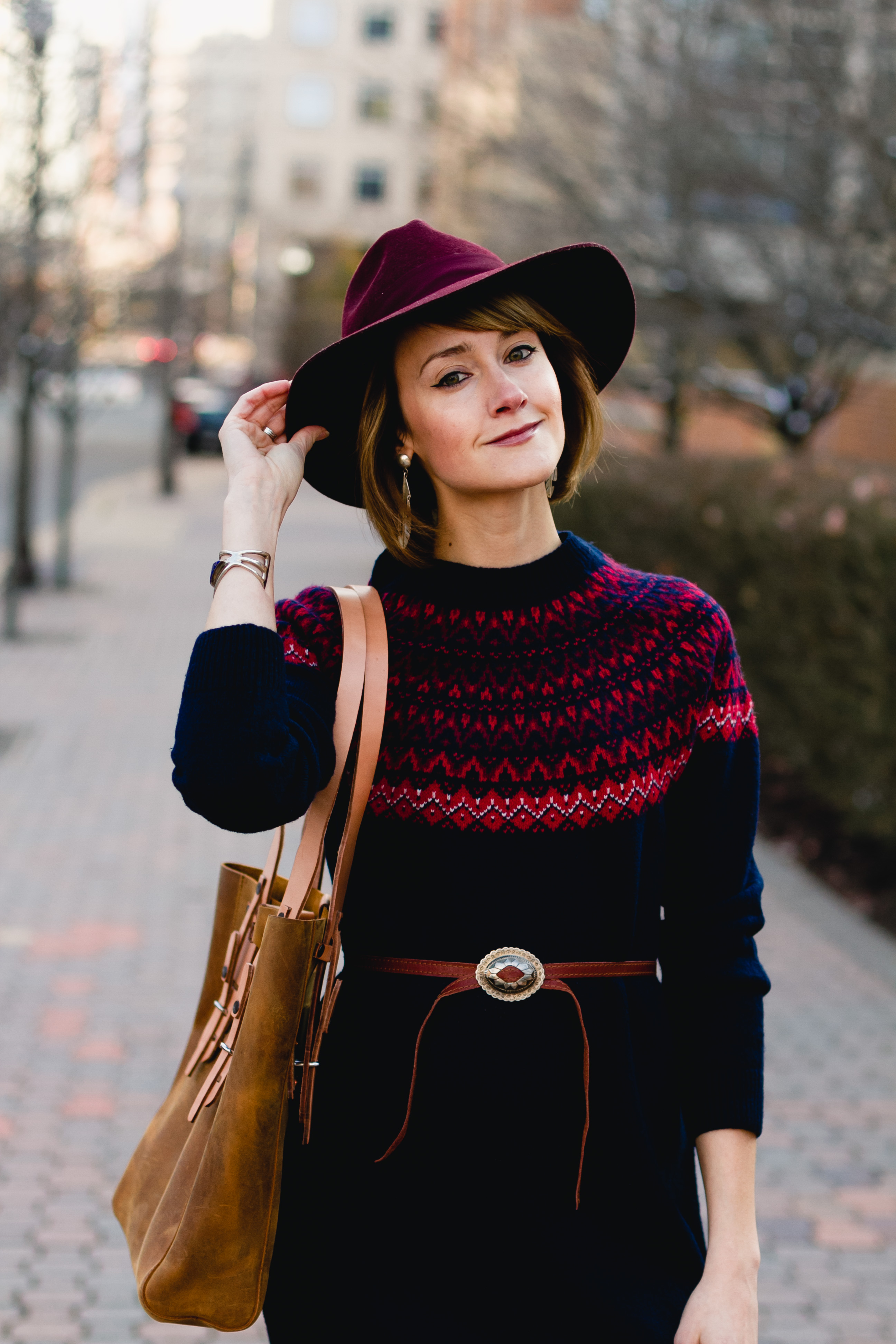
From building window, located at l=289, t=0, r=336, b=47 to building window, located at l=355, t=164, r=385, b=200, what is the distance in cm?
565

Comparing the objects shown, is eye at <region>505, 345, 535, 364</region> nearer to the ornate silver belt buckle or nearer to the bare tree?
the ornate silver belt buckle

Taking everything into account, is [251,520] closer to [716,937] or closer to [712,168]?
[716,937]

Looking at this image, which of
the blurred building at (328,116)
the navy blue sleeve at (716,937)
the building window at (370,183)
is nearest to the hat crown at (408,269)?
the navy blue sleeve at (716,937)

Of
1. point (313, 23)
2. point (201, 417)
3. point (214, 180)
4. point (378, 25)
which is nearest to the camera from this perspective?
point (214, 180)

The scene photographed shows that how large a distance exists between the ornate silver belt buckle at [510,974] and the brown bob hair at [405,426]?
0.52 m

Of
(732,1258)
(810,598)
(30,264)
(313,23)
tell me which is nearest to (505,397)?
(732,1258)

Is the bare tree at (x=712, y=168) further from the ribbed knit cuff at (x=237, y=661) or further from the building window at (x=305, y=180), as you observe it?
the building window at (x=305, y=180)

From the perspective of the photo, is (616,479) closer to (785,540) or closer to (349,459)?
(785,540)

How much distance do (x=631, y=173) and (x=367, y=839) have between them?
10.8 m

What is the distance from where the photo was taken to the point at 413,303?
1936 millimetres

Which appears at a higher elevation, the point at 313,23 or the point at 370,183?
the point at 313,23

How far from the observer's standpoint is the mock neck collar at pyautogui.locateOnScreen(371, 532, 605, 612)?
6.46 ft

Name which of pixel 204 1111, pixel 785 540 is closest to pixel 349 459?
pixel 204 1111

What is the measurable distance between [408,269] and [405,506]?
310 mm
